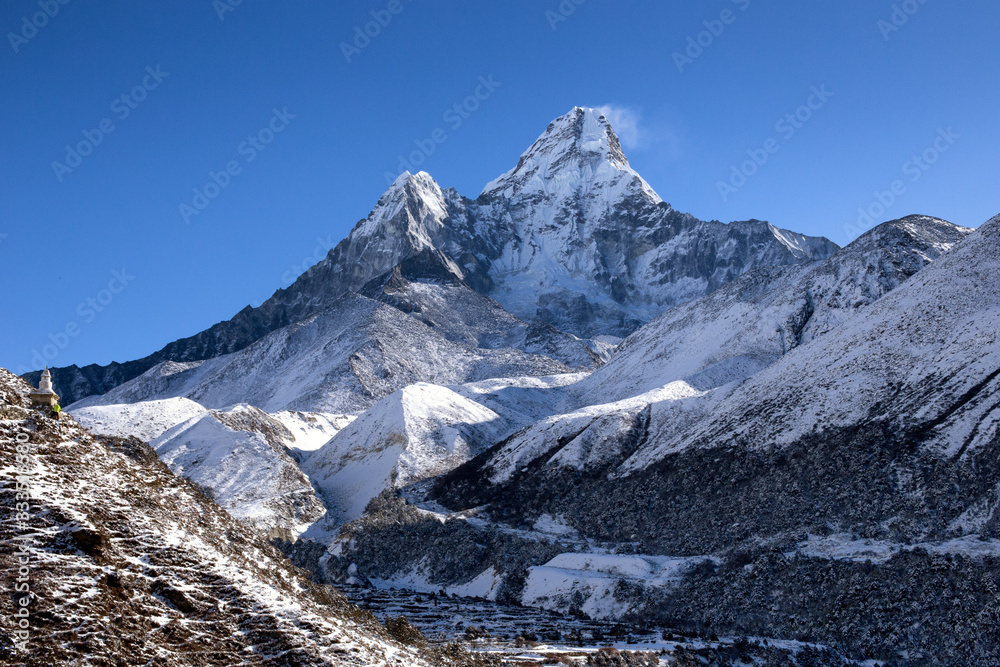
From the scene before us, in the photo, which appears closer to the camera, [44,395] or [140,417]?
[44,395]

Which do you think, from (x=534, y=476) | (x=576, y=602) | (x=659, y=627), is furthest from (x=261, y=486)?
(x=659, y=627)

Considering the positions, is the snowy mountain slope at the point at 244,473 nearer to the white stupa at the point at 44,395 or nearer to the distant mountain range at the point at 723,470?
the distant mountain range at the point at 723,470

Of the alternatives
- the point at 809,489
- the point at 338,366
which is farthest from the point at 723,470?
the point at 338,366

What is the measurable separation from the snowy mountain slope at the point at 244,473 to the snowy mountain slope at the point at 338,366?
3879 centimetres

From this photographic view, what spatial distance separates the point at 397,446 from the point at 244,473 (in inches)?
702

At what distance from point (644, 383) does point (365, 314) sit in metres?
75.8

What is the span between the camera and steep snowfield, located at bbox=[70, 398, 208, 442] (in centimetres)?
8344

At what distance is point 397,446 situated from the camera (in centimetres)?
8419

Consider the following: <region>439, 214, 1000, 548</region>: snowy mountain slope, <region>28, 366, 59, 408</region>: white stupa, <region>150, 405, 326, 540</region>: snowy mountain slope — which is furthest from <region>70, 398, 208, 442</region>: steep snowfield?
<region>28, 366, 59, 408</region>: white stupa

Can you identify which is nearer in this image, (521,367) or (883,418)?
(883,418)

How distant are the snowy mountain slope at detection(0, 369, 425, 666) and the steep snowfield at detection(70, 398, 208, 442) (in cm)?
6981

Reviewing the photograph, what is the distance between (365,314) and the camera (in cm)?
15700

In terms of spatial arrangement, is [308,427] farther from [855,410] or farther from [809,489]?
[855,410]

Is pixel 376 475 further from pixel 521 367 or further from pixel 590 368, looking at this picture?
pixel 590 368
